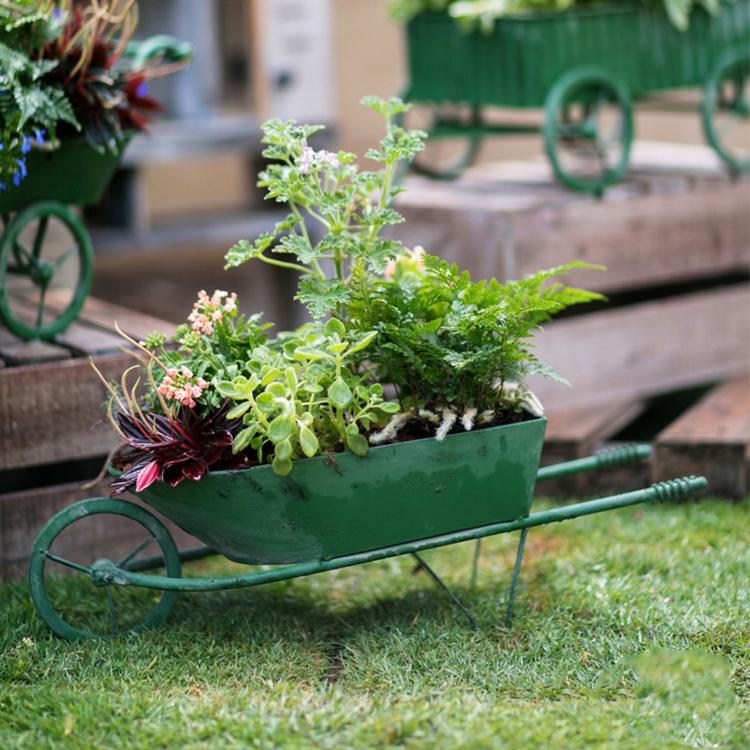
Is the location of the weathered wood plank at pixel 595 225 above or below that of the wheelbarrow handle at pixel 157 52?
below

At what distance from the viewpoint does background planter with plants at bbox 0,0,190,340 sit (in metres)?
2.96

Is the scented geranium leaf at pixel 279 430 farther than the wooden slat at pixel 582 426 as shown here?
No

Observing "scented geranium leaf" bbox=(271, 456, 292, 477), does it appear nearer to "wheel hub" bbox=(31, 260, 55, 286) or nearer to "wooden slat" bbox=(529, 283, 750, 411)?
"wheel hub" bbox=(31, 260, 55, 286)

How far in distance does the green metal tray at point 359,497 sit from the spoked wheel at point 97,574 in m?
0.11

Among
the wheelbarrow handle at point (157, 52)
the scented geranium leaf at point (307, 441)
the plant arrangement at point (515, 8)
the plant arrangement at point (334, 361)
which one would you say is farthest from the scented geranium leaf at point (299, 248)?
the plant arrangement at point (515, 8)

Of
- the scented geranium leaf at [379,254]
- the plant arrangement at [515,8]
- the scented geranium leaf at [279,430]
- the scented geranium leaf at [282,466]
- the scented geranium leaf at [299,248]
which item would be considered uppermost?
the plant arrangement at [515,8]

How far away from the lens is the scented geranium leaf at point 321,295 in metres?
2.73

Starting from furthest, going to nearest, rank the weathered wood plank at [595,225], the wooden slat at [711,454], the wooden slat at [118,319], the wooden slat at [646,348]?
the wooden slat at [646,348], the weathered wood plank at [595,225], the wooden slat at [711,454], the wooden slat at [118,319]

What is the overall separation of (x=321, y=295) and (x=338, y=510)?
0.48 meters

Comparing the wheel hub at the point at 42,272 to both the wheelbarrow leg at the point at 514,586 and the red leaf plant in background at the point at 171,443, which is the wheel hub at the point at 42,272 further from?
the wheelbarrow leg at the point at 514,586

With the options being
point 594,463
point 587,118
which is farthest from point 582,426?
point 587,118

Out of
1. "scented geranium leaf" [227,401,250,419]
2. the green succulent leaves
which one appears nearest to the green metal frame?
the green succulent leaves

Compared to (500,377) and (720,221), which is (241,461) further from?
(720,221)

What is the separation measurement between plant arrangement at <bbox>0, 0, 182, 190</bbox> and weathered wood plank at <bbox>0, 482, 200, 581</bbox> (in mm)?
814
